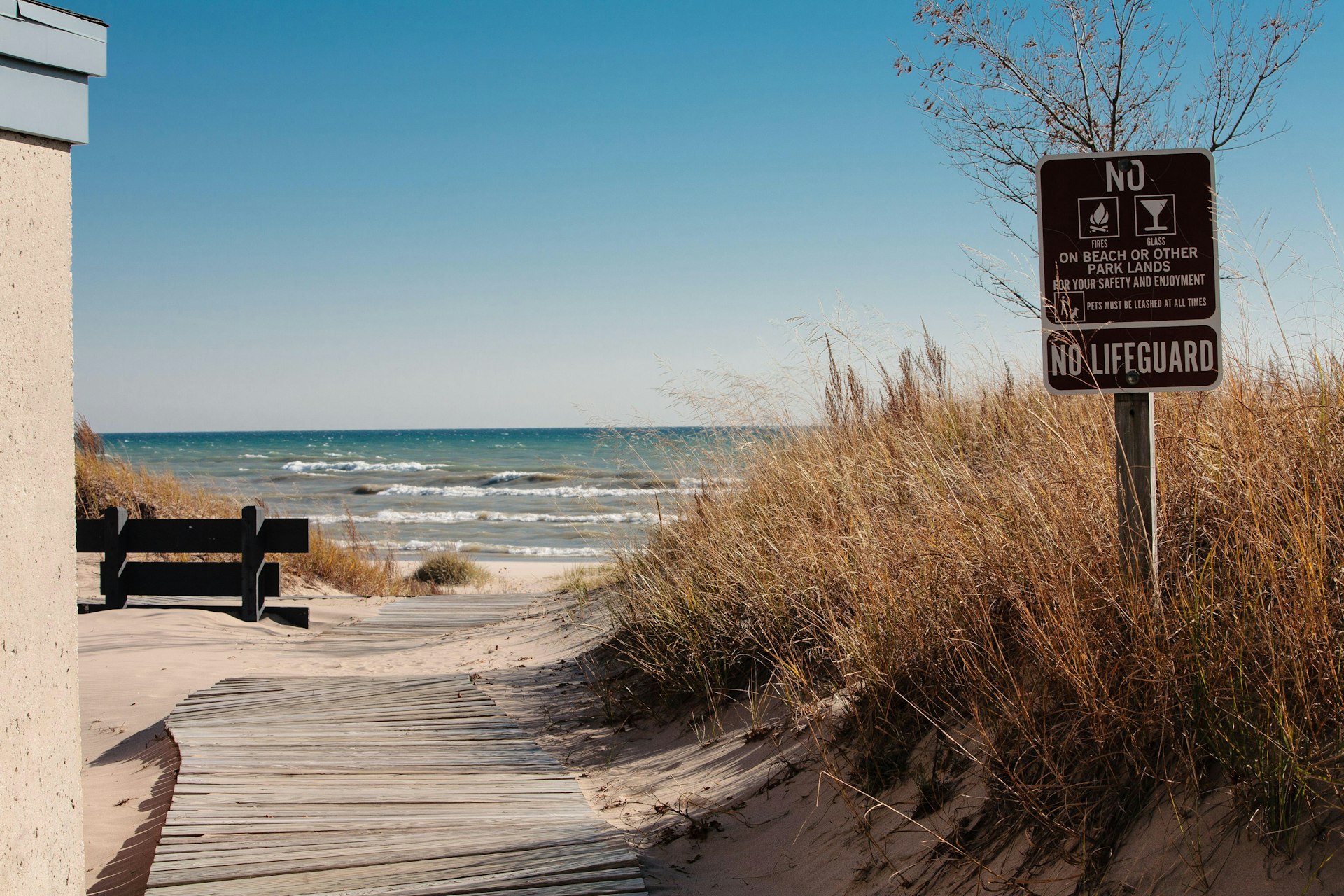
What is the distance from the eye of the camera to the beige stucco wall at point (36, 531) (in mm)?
2277

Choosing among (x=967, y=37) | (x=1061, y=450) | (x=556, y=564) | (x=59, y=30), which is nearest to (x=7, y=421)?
(x=59, y=30)

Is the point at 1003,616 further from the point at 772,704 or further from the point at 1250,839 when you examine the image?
the point at 772,704

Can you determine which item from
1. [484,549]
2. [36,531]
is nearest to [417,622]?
[36,531]

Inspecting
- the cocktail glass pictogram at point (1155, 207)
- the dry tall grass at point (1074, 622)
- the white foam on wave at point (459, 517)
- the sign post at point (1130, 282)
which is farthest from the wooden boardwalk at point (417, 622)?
the white foam on wave at point (459, 517)

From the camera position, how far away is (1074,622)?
239cm

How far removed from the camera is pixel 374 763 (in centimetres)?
404

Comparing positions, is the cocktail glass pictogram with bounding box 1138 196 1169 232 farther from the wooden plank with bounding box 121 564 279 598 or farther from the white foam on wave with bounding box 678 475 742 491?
the wooden plank with bounding box 121 564 279 598

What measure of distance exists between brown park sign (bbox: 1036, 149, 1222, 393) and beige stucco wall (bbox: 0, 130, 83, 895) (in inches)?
110

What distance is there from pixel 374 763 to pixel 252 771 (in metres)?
0.50

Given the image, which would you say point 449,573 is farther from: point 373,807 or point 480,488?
point 480,488

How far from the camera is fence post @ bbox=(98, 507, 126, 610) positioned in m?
8.23

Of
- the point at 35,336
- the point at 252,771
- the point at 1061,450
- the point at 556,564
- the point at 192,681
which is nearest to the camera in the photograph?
the point at 35,336

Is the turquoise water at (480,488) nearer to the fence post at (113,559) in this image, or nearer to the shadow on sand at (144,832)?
the shadow on sand at (144,832)

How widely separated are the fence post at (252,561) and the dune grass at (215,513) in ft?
8.26
